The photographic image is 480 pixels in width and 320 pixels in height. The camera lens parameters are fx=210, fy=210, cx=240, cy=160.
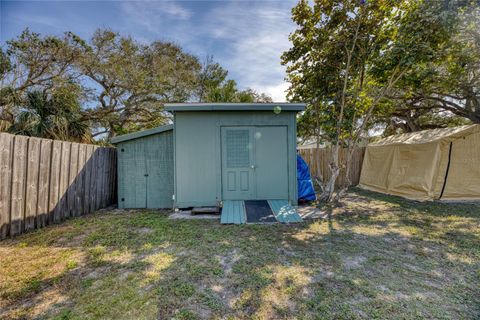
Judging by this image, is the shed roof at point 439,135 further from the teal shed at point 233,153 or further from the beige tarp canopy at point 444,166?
the teal shed at point 233,153

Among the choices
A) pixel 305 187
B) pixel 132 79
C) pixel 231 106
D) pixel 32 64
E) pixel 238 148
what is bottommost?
pixel 305 187

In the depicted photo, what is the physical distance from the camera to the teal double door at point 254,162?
212 inches

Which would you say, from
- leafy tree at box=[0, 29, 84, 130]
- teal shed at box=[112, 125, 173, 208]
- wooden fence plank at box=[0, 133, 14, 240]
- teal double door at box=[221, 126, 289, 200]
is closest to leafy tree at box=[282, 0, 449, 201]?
teal double door at box=[221, 126, 289, 200]

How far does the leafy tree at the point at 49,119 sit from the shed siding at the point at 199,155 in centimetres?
367

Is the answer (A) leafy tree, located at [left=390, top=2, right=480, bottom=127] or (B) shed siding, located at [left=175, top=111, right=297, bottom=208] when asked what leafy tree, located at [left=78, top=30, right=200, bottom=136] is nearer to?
(B) shed siding, located at [left=175, top=111, right=297, bottom=208]

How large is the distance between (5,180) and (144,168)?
2.57m

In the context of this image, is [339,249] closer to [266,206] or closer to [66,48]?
[266,206]

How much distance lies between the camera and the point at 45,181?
3.99 metres

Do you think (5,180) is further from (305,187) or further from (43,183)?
(305,187)

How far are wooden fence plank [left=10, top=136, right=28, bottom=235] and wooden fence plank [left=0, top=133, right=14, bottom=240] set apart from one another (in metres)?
0.05

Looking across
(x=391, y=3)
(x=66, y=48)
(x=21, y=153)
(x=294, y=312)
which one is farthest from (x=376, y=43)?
(x=66, y=48)

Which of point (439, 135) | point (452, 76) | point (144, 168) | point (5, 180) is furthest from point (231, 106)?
point (452, 76)

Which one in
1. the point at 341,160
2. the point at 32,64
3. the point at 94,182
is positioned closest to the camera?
the point at 94,182

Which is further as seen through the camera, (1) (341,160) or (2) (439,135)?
(1) (341,160)
